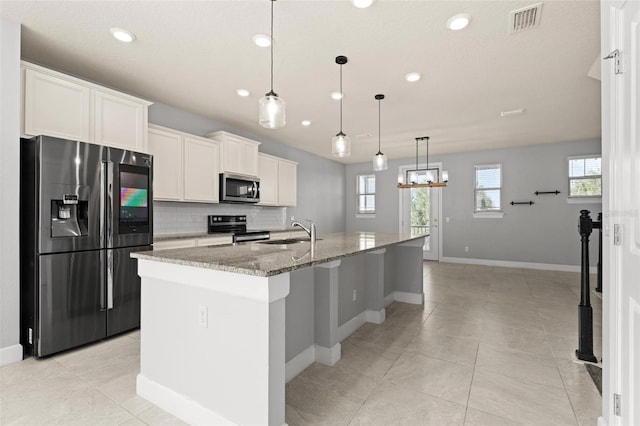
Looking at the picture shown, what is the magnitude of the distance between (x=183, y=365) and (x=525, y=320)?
336 centimetres

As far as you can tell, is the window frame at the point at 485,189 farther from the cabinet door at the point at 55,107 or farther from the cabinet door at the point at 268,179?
the cabinet door at the point at 55,107

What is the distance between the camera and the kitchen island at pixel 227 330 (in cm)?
148

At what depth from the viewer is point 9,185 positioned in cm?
239

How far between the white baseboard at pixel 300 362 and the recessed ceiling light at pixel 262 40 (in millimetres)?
2516

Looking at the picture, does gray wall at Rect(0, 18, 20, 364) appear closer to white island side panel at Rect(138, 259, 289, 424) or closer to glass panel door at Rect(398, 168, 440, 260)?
white island side panel at Rect(138, 259, 289, 424)

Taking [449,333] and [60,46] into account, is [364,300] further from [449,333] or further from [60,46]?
[60,46]

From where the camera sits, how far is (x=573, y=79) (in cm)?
345

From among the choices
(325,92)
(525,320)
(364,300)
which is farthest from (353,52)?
(525,320)

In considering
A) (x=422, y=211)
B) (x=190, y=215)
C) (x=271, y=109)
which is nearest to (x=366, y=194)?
(x=422, y=211)

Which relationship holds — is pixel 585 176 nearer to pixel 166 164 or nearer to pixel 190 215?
pixel 190 215

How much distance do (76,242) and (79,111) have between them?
1211 mm

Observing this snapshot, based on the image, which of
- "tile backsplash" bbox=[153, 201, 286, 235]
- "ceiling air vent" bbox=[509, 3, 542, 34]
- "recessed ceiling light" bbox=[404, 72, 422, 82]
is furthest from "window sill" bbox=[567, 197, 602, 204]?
"tile backsplash" bbox=[153, 201, 286, 235]

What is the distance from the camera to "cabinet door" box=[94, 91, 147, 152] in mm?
3055

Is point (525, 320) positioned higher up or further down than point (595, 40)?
further down
